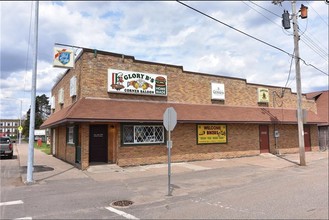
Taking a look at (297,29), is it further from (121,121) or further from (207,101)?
(121,121)

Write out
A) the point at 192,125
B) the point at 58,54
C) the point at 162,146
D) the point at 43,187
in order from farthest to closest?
the point at 192,125
the point at 162,146
the point at 58,54
the point at 43,187

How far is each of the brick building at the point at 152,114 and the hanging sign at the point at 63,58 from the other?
0.81 meters

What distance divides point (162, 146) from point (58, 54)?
755cm

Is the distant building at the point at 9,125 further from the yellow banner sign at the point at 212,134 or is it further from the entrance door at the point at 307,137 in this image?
the yellow banner sign at the point at 212,134

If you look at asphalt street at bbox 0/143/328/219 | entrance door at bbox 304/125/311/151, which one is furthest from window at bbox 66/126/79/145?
entrance door at bbox 304/125/311/151

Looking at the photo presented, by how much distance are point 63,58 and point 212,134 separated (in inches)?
412

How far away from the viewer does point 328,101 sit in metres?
Answer: 33.0

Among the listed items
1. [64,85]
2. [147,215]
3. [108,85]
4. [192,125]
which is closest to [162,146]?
[192,125]

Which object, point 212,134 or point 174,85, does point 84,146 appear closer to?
point 174,85

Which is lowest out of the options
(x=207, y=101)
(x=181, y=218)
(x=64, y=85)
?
(x=181, y=218)

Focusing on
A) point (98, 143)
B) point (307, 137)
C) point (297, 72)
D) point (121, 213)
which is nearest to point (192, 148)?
point (98, 143)

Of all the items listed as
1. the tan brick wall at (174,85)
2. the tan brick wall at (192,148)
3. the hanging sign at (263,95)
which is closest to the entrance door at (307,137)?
the tan brick wall at (174,85)

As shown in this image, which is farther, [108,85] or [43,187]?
[108,85]

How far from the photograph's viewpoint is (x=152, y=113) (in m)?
17.2
